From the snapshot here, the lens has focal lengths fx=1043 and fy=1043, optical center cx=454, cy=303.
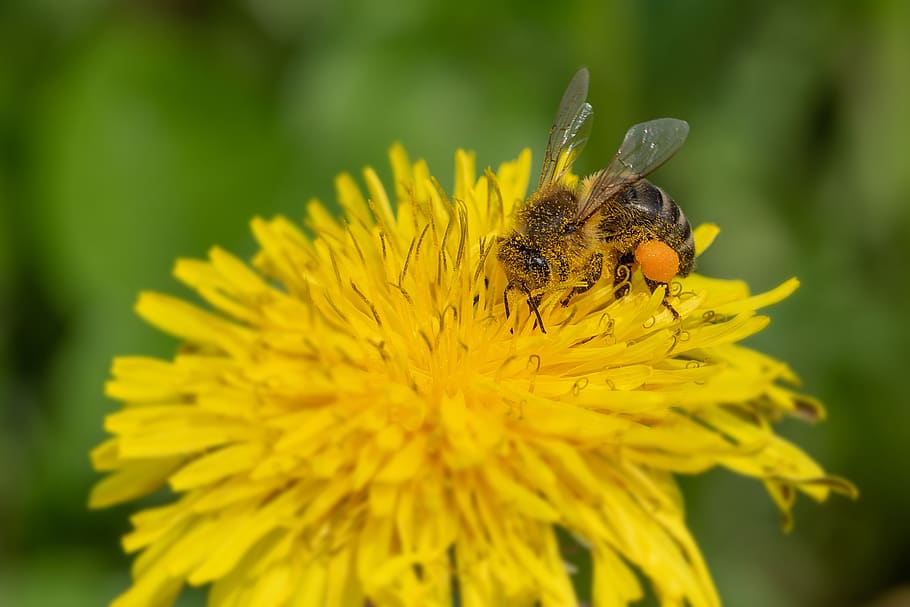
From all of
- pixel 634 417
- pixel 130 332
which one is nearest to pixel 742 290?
pixel 634 417

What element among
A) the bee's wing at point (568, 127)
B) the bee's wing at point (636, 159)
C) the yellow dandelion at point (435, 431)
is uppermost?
the bee's wing at point (568, 127)

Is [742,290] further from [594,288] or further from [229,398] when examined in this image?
[229,398]

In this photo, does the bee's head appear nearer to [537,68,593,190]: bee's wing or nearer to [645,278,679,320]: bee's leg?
[645,278,679,320]: bee's leg

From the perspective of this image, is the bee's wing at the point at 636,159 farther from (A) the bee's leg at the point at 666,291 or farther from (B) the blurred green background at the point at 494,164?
(B) the blurred green background at the point at 494,164

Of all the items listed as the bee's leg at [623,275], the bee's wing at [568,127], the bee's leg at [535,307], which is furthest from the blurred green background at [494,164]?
the bee's leg at [535,307]

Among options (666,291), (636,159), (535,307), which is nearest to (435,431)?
(535,307)
